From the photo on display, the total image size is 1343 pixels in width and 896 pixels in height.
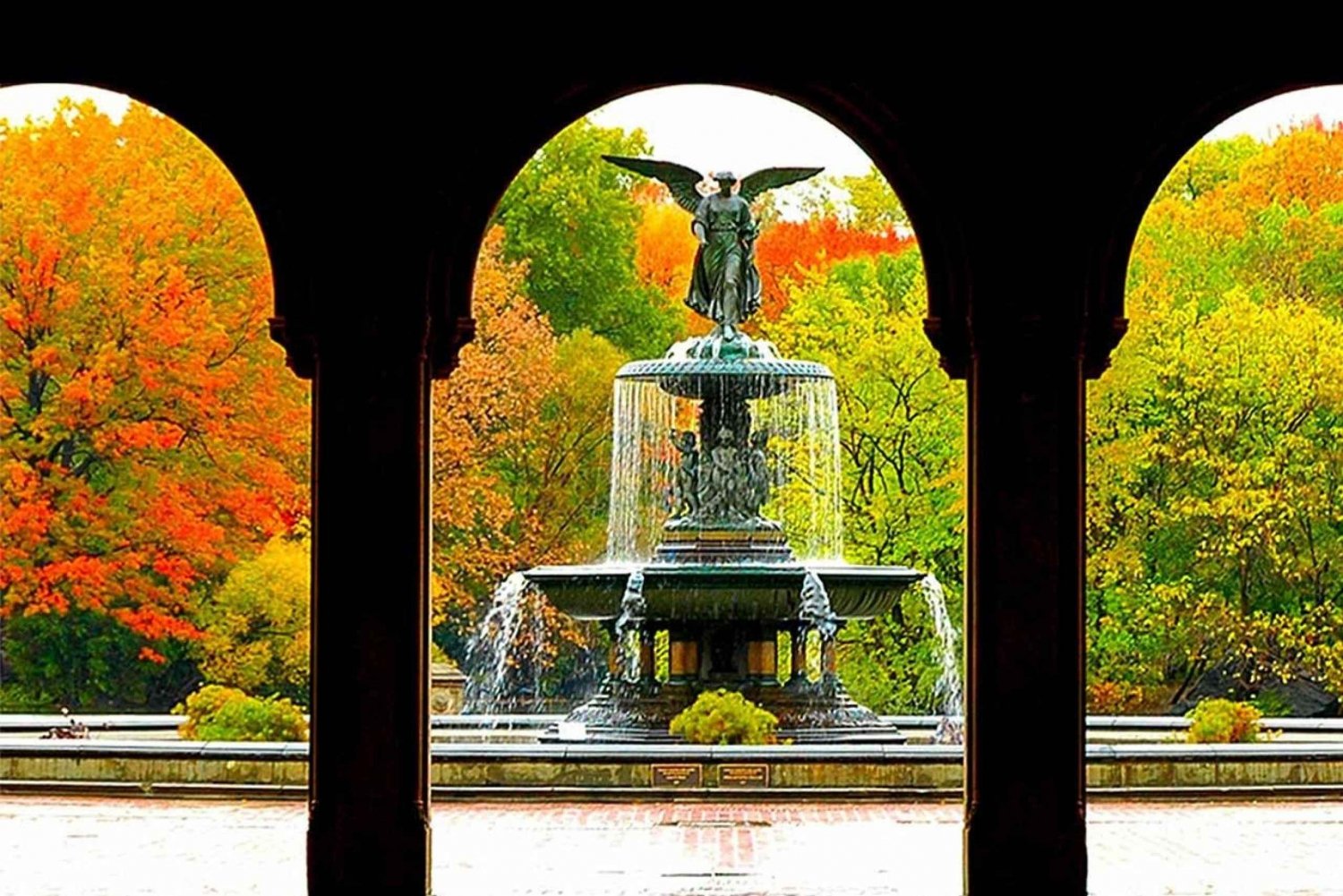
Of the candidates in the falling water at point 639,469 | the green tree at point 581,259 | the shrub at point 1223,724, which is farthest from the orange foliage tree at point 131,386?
the shrub at point 1223,724

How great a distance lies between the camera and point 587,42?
11.7m

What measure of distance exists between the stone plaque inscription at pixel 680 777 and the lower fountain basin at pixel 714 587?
3160mm

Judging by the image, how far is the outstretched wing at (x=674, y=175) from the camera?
829 inches

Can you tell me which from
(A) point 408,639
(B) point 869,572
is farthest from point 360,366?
(B) point 869,572

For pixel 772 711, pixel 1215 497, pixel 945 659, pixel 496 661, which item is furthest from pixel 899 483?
pixel 772 711

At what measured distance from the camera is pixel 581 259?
113ft

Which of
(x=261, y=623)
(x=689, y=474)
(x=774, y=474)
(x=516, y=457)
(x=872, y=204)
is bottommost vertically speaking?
(x=261, y=623)

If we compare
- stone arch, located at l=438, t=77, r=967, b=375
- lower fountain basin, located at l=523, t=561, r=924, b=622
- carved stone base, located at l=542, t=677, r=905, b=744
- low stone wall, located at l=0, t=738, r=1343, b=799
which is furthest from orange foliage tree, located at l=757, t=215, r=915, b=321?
stone arch, located at l=438, t=77, r=967, b=375

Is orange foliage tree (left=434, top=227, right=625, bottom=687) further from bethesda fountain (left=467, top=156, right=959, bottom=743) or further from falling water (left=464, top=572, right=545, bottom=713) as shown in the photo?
bethesda fountain (left=467, top=156, right=959, bottom=743)

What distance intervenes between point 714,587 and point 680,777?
3.33 m

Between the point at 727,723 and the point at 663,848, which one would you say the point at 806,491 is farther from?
the point at 663,848

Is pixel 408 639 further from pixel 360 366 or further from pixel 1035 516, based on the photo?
pixel 1035 516

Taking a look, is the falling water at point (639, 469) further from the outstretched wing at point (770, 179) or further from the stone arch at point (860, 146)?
the stone arch at point (860, 146)

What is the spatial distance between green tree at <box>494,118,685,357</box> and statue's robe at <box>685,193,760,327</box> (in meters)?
11.9
